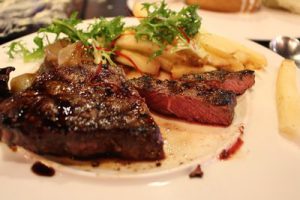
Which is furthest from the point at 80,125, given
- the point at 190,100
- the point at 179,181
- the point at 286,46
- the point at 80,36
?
the point at 286,46

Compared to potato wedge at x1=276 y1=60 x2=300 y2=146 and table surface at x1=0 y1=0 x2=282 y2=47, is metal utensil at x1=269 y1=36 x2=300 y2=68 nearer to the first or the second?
potato wedge at x1=276 y1=60 x2=300 y2=146

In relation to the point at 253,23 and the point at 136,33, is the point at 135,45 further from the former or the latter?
the point at 253,23

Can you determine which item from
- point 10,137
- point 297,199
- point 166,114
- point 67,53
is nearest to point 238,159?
point 297,199

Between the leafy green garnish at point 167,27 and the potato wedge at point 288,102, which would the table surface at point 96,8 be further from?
the potato wedge at point 288,102

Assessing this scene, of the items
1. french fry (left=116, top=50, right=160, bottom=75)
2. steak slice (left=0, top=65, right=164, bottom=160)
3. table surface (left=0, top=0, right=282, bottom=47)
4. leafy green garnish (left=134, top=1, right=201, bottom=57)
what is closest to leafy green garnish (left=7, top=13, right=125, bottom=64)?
french fry (left=116, top=50, right=160, bottom=75)

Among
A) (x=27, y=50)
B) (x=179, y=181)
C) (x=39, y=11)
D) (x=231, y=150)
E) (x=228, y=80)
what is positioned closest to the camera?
(x=179, y=181)

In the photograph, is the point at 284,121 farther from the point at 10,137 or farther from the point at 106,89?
the point at 10,137

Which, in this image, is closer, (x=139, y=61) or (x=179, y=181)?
(x=179, y=181)
